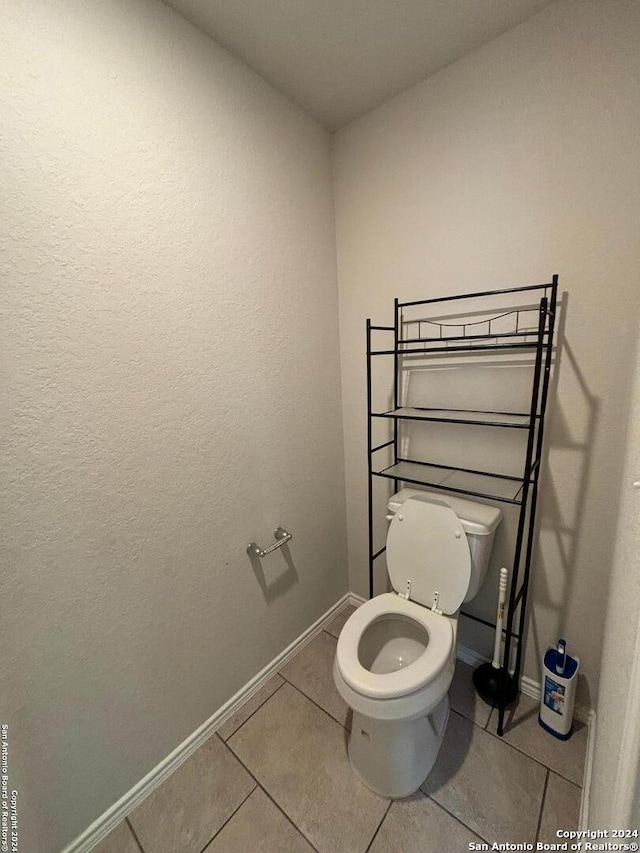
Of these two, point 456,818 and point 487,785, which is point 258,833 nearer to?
point 456,818

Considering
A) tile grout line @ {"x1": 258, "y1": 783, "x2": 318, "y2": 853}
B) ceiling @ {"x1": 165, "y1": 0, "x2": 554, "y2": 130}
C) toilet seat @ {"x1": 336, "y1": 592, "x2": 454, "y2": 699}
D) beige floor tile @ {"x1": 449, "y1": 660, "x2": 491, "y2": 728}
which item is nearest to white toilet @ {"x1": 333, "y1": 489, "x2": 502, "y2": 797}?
toilet seat @ {"x1": 336, "y1": 592, "x2": 454, "y2": 699}

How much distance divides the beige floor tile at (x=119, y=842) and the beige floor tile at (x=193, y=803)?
0.06ft

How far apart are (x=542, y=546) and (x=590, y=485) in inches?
11.5

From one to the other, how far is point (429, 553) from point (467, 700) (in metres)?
0.67

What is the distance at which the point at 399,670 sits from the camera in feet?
3.70

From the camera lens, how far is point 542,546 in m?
1.27

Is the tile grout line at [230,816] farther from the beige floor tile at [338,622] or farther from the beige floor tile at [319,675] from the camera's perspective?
the beige floor tile at [338,622]

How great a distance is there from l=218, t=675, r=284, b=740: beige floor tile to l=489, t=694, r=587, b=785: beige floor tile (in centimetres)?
89

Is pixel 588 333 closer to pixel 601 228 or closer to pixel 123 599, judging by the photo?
pixel 601 228

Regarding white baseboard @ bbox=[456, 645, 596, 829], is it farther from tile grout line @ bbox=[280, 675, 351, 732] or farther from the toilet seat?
tile grout line @ bbox=[280, 675, 351, 732]

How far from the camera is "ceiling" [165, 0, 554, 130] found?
997 mm

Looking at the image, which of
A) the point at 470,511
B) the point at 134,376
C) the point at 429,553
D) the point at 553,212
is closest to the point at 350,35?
the point at 553,212

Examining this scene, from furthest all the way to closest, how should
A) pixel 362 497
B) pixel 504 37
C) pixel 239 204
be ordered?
1. pixel 362 497
2. pixel 239 204
3. pixel 504 37

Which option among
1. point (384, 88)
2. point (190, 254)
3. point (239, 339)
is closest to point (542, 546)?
point (239, 339)
